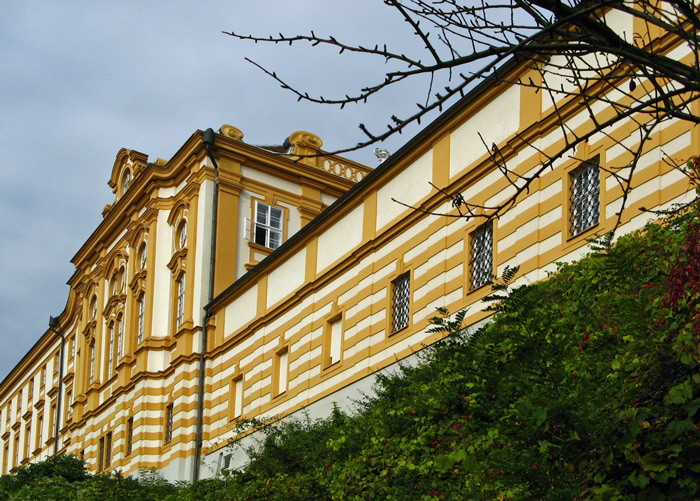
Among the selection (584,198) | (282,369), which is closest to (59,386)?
(282,369)

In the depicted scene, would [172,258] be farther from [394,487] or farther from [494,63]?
[494,63]

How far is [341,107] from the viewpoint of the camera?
765 cm

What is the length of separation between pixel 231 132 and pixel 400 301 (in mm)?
13529

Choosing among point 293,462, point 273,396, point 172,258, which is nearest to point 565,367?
point 293,462

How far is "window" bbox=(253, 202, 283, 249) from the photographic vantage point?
3603 centimetres

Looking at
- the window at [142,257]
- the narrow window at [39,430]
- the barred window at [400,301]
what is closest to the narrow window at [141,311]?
the window at [142,257]

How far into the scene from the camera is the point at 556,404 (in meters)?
8.27

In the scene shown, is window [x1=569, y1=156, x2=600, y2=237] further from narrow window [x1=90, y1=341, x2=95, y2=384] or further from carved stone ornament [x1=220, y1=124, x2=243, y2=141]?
narrow window [x1=90, y1=341, x2=95, y2=384]

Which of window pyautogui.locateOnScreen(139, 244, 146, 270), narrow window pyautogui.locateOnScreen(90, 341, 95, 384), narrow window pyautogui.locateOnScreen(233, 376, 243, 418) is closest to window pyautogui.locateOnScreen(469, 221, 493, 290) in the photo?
narrow window pyautogui.locateOnScreen(233, 376, 243, 418)

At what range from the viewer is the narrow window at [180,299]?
1378 inches

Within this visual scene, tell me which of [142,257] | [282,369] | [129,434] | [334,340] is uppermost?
[142,257]

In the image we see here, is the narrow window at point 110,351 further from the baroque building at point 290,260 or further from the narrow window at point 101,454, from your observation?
the narrow window at point 101,454

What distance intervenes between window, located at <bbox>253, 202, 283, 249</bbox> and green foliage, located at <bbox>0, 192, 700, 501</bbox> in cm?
1614

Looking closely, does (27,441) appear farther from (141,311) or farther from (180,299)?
(180,299)
